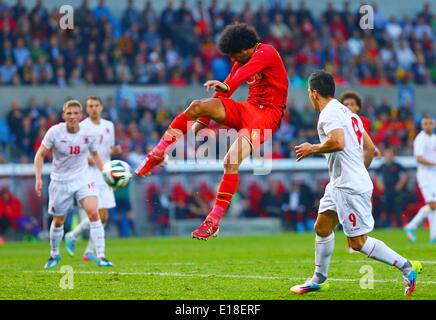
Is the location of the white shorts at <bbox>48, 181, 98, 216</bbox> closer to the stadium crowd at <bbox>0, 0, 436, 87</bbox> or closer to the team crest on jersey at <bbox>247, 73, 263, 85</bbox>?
the team crest on jersey at <bbox>247, 73, 263, 85</bbox>

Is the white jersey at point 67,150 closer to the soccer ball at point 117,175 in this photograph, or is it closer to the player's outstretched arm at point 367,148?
the soccer ball at point 117,175

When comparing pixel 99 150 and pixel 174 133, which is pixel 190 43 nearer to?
pixel 99 150

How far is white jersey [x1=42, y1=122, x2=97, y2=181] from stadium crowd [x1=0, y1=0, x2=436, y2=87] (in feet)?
39.5

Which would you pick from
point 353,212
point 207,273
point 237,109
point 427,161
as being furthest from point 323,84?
point 427,161

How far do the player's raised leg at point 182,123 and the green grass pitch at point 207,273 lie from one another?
1.37 m

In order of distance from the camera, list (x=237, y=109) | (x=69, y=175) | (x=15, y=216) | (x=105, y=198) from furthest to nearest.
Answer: (x=15, y=216) < (x=105, y=198) < (x=69, y=175) < (x=237, y=109)

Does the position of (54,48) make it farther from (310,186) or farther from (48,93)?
(310,186)

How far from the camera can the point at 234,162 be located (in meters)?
10.8

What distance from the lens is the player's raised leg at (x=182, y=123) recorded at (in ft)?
34.3

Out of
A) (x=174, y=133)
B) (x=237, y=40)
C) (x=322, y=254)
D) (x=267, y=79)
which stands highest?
(x=237, y=40)

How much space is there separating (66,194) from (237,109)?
4.55 metres

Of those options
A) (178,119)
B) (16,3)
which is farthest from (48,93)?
(178,119)

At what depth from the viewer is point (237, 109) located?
10.8 metres
